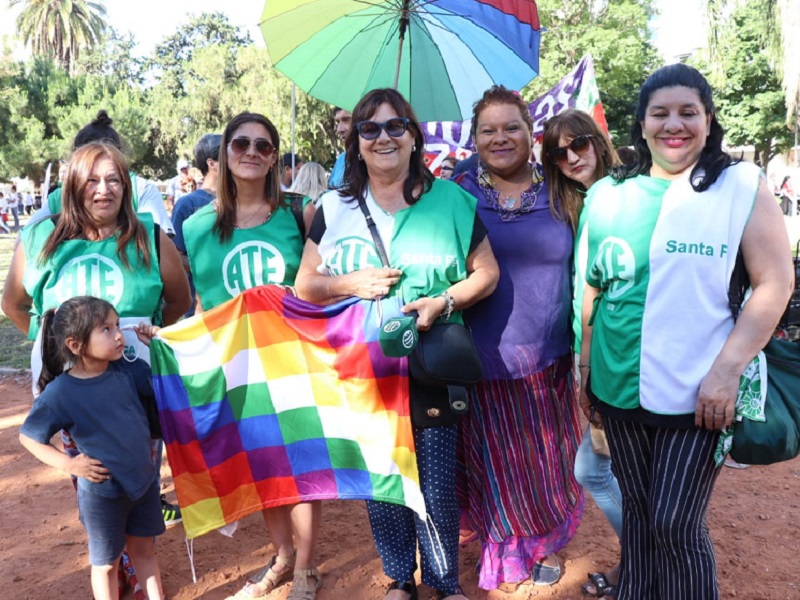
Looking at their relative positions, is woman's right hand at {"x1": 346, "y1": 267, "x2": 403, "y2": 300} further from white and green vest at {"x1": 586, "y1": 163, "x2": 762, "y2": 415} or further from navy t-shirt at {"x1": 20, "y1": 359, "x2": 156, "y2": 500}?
navy t-shirt at {"x1": 20, "y1": 359, "x2": 156, "y2": 500}

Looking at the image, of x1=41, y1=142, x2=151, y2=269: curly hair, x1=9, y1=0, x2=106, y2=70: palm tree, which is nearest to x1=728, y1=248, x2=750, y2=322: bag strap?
x1=41, y1=142, x2=151, y2=269: curly hair

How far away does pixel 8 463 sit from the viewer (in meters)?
4.87

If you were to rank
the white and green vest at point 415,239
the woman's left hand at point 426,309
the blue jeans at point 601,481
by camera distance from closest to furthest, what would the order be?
1. the woman's left hand at point 426,309
2. the white and green vest at point 415,239
3. the blue jeans at point 601,481

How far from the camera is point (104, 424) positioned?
254 cm

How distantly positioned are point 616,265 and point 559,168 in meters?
0.91

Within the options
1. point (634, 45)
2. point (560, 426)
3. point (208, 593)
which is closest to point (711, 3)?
point (634, 45)

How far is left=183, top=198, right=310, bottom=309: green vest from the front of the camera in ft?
10.0

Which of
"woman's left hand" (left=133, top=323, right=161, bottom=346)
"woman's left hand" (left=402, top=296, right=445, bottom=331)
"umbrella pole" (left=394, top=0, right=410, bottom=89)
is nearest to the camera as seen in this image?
"woman's left hand" (left=402, top=296, right=445, bottom=331)

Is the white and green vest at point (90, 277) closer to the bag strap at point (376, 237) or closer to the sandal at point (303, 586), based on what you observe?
the bag strap at point (376, 237)

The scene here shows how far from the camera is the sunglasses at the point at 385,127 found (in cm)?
271

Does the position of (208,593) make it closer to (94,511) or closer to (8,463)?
(94,511)

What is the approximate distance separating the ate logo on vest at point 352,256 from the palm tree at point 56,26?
2028 inches

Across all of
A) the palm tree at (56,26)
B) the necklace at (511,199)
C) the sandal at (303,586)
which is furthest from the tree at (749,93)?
the palm tree at (56,26)

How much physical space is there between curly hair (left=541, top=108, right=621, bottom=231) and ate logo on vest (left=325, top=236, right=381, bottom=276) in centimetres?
87
